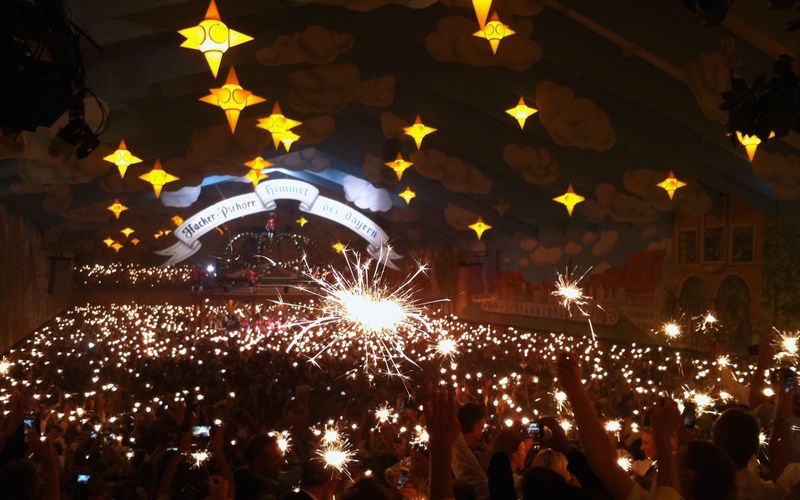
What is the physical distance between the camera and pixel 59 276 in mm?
23766

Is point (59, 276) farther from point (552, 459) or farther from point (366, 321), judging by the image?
point (552, 459)

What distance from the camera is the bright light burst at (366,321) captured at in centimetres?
845

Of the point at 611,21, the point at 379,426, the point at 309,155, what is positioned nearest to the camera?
the point at 379,426

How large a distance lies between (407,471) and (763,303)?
1210 cm

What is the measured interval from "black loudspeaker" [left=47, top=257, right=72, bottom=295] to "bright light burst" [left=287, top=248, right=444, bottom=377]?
8414 mm

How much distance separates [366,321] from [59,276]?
19.0m

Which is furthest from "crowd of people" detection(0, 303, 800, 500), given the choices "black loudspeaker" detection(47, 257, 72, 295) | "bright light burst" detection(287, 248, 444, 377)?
"black loudspeaker" detection(47, 257, 72, 295)

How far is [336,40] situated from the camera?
10.2m

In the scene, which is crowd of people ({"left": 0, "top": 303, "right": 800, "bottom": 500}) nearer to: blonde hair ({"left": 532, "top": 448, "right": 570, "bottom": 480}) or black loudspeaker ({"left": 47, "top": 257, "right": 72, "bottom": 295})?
blonde hair ({"left": 532, "top": 448, "right": 570, "bottom": 480})

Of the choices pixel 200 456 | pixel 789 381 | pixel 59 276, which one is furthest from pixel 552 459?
pixel 59 276

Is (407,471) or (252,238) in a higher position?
(252,238)

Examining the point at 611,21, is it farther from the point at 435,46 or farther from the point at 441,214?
the point at 441,214

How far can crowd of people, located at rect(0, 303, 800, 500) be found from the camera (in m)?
2.42

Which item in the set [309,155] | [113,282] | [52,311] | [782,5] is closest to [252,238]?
[113,282]
